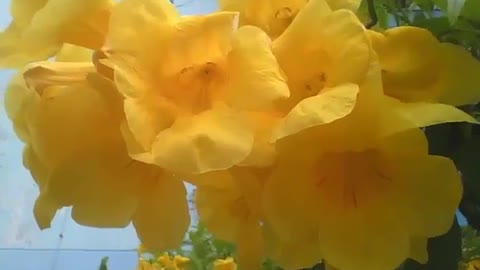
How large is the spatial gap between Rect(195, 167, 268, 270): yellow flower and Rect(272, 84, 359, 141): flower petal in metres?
0.02

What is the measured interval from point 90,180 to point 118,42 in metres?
0.05

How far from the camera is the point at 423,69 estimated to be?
0.85 ft

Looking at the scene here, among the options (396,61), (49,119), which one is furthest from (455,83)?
(49,119)

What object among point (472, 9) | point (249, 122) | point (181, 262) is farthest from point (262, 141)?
point (181, 262)

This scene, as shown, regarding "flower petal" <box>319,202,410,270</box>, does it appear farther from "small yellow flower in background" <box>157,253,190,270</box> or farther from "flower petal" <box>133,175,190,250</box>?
"small yellow flower in background" <box>157,253,190,270</box>

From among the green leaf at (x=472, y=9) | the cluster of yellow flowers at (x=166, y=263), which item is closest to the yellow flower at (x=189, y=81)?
the green leaf at (x=472, y=9)

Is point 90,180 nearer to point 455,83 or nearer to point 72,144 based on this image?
point 72,144

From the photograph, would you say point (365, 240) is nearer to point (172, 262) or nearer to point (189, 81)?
point (189, 81)

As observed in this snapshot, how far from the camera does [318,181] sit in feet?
0.79

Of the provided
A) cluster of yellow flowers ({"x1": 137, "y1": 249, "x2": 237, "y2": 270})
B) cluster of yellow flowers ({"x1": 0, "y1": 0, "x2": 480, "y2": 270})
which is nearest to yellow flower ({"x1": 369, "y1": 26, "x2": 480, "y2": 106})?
cluster of yellow flowers ({"x1": 0, "y1": 0, "x2": 480, "y2": 270})

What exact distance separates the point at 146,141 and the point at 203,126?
2 centimetres

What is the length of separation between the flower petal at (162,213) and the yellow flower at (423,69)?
7cm

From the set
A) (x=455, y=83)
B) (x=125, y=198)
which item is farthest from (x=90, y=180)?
(x=455, y=83)

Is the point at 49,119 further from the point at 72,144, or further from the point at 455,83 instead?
the point at 455,83
